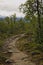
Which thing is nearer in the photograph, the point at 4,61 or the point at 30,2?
the point at 4,61

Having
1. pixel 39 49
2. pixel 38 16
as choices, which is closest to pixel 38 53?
pixel 39 49

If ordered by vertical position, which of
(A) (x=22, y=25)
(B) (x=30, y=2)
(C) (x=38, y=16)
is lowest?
(A) (x=22, y=25)

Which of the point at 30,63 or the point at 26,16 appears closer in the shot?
the point at 30,63

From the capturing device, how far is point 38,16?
123 ft

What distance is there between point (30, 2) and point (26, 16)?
273cm

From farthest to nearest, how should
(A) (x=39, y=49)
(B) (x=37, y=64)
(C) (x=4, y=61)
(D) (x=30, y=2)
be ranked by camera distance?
(D) (x=30, y=2) < (A) (x=39, y=49) < (C) (x=4, y=61) < (B) (x=37, y=64)

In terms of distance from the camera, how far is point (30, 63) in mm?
24984

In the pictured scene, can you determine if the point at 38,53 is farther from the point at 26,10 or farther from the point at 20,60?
the point at 26,10

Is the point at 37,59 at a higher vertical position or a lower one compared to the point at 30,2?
lower

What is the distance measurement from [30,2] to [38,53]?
1166cm

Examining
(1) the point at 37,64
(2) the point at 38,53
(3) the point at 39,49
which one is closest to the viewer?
(1) the point at 37,64

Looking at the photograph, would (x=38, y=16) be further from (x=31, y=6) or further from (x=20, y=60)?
(x=20, y=60)

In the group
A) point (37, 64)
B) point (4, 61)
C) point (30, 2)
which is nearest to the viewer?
point (37, 64)

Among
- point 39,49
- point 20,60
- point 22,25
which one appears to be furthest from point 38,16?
point 22,25
